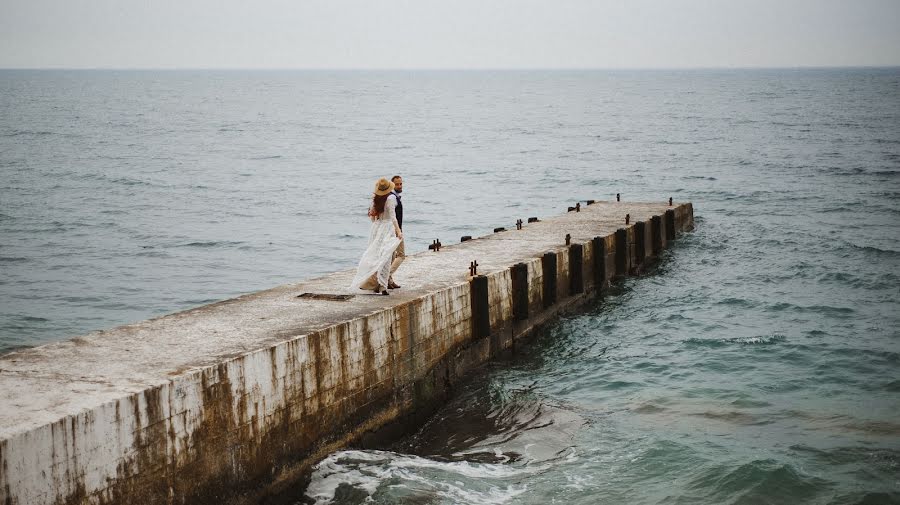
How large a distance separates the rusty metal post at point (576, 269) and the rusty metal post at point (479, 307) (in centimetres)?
429

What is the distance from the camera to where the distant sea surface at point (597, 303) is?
11.6 metres

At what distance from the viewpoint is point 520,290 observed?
16188 mm

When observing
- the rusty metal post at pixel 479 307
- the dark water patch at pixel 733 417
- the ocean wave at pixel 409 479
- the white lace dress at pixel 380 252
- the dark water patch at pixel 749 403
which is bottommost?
the dark water patch at pixel 733 417

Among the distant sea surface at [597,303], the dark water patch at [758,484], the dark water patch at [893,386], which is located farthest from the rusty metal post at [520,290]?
the dark water patch at [893,386]

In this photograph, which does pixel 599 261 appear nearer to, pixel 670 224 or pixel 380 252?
pixel 670 224

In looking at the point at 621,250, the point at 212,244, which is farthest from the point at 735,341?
the point at 212,244

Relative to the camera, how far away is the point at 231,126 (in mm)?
88438

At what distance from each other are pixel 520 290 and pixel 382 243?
154 inches

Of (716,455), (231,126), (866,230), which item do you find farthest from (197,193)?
(231,126)

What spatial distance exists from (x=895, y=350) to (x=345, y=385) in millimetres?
10872

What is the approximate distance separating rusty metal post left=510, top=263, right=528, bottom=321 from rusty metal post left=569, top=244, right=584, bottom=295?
2.63 m

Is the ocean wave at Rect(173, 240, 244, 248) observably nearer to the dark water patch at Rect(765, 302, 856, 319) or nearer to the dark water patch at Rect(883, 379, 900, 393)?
the dark water patch at Rect(765, 302, 856, 319)

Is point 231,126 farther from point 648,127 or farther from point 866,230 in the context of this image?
point 866,230

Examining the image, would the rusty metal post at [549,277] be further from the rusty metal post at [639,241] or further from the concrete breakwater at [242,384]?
the rusty metal post at [639,241]
